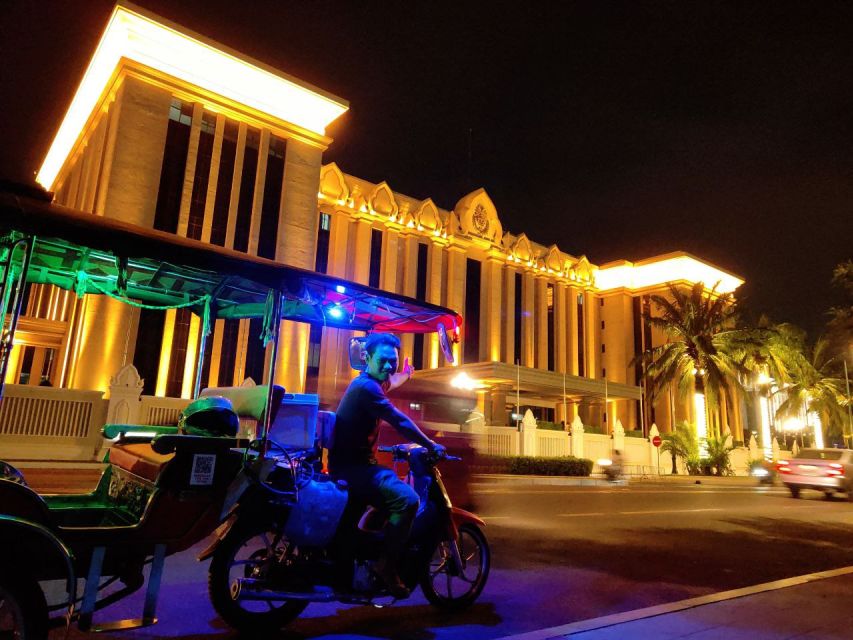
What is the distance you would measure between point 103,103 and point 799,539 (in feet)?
96.7

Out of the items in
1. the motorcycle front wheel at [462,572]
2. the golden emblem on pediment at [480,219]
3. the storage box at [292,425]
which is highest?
the golden emblem on pediment at [480,219]

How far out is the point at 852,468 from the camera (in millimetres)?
16469

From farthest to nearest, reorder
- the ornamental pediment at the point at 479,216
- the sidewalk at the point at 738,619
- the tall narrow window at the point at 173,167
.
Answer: the ornamental pediment at the point at 479,216 → the tall narrow window at the point at 173,167 → the sidewalk at the point at 738,619

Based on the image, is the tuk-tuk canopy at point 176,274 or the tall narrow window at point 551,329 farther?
the tall narrow window at point 551,329

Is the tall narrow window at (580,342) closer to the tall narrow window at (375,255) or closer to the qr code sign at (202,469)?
the tall narrow window at (375,255)

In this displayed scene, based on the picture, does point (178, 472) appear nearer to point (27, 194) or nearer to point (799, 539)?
point (27, 194)

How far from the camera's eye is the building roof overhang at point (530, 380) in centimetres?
3128

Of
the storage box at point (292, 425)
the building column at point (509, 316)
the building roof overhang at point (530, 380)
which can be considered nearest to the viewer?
the storage box at point (292, 425)

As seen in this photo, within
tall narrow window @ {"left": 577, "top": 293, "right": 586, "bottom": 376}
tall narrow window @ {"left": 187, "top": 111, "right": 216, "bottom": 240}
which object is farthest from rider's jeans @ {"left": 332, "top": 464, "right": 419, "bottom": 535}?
tall narrow window @ {"left": 577, "top": 293, "right": 586, "bottom": 376}

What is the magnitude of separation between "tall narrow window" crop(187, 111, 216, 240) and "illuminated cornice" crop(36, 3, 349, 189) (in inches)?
60.2

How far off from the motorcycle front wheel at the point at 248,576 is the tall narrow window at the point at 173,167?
22621 millimetres

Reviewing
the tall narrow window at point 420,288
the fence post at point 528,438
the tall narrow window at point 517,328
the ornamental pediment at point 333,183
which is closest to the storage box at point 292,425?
the fence post at point 528,438

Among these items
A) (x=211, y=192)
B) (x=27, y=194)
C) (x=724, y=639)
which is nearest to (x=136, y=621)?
(x=27, y=194)

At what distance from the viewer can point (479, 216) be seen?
4022cm
